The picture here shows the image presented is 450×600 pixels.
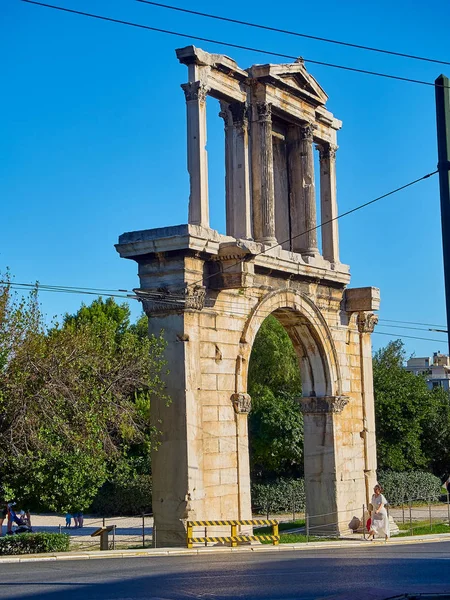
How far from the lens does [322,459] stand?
23938 millimetres

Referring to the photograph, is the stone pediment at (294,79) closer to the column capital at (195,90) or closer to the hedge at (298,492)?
the column capital at (195,90)

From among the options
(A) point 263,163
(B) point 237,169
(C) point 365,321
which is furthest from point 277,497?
(B) point 237,169

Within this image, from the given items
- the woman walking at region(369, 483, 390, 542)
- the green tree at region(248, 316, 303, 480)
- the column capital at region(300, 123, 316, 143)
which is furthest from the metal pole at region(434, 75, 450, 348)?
the green tree at region(248, 316, 303, 480)

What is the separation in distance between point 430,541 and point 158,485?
7.88 metres

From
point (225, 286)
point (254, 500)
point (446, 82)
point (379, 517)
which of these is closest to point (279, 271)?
point (225, 286)

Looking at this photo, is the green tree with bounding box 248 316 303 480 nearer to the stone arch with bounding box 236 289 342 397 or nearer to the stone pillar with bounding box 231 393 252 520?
the stone arch with bounding box 236 289 342 397

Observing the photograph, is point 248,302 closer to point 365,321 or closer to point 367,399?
point 365,321

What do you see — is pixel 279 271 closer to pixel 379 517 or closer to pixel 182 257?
pixel 182 257

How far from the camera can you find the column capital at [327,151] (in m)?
24.9

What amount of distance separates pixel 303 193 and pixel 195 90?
4985 mm

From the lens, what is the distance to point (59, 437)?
1781cm

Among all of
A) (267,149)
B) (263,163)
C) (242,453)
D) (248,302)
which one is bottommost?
(242,453)

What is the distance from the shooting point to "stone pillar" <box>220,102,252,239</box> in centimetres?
2088

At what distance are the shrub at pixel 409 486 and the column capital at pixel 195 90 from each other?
805 inches
